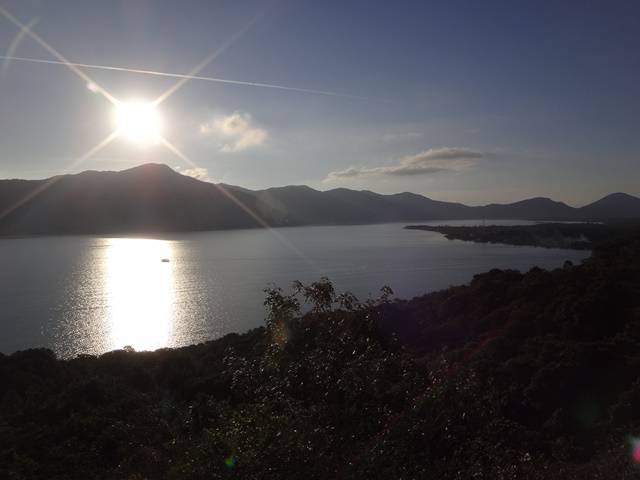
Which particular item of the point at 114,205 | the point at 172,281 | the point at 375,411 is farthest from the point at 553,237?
the point at 114,205

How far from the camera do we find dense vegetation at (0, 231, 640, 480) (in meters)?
6.33

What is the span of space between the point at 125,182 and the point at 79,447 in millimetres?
182761

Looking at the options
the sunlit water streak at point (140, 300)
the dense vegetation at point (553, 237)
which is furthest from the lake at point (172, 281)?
the dense vegetation at point (553, 237)

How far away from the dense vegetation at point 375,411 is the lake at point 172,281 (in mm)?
18350

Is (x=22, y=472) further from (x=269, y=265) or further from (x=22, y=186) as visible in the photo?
(x=22, y=186)

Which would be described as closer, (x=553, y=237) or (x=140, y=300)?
(x=140, y=300)

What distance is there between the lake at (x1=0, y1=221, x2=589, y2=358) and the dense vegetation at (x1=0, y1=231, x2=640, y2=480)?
18.4 metres

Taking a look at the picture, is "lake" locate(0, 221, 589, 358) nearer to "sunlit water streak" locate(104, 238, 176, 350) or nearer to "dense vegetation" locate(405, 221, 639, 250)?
"sunlit water streak" locate(104, 238, 176, 350)

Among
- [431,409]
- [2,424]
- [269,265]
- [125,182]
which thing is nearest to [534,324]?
[431,409]

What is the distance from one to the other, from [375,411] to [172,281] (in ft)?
167

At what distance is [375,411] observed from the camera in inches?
338

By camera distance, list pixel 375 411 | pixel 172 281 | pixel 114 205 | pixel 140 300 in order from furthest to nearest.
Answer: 1. pixel 114 205
2. pixel 172 281
3. pixel 140 300
4. pixel 375 411

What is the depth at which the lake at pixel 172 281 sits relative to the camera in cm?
3297

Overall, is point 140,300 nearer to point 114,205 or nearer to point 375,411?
point 375,411
